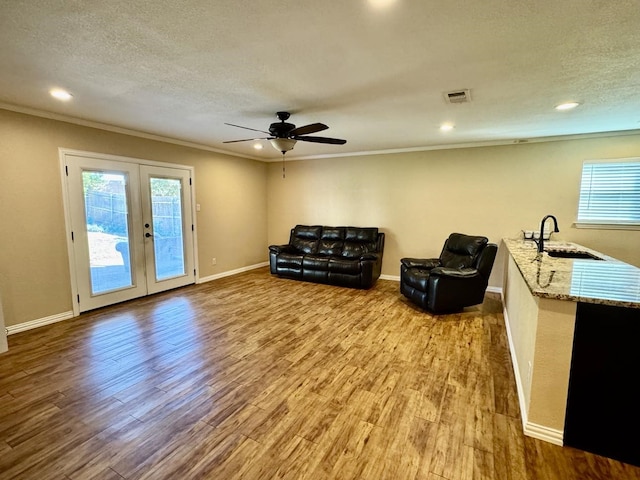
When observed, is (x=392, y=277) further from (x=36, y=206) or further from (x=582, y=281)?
(x=36, y=206)

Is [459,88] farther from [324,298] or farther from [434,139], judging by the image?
[324,298]

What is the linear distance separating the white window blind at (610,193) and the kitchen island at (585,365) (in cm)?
320

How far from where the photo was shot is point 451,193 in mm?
5188

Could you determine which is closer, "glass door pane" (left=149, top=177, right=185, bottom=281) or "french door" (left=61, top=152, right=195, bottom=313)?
"french door" (left=61, top=152, right=195, bottom=313)

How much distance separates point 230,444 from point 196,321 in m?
2.16

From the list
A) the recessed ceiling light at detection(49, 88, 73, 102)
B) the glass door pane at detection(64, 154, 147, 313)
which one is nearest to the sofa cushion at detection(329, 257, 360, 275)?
the glass door pane at detection(64, 154, 147, 313)

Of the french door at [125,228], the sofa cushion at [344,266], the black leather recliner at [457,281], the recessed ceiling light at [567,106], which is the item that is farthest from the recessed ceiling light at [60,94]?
the recessed ceiling light at [567,106]

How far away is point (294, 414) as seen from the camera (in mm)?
2051

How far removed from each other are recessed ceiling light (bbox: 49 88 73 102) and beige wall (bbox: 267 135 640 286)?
4.26 metres

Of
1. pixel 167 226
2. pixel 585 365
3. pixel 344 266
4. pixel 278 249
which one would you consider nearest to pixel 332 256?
pixel 344 266

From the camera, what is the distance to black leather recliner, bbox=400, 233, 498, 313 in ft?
12.5

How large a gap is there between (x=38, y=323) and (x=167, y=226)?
202cm

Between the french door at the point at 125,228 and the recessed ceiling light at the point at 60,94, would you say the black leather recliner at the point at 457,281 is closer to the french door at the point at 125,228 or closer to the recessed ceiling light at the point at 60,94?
the french door at the point at 125,228

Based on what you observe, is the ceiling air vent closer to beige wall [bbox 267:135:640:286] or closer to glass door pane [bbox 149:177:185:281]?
beige wall [bbox 267:135:640:286]
